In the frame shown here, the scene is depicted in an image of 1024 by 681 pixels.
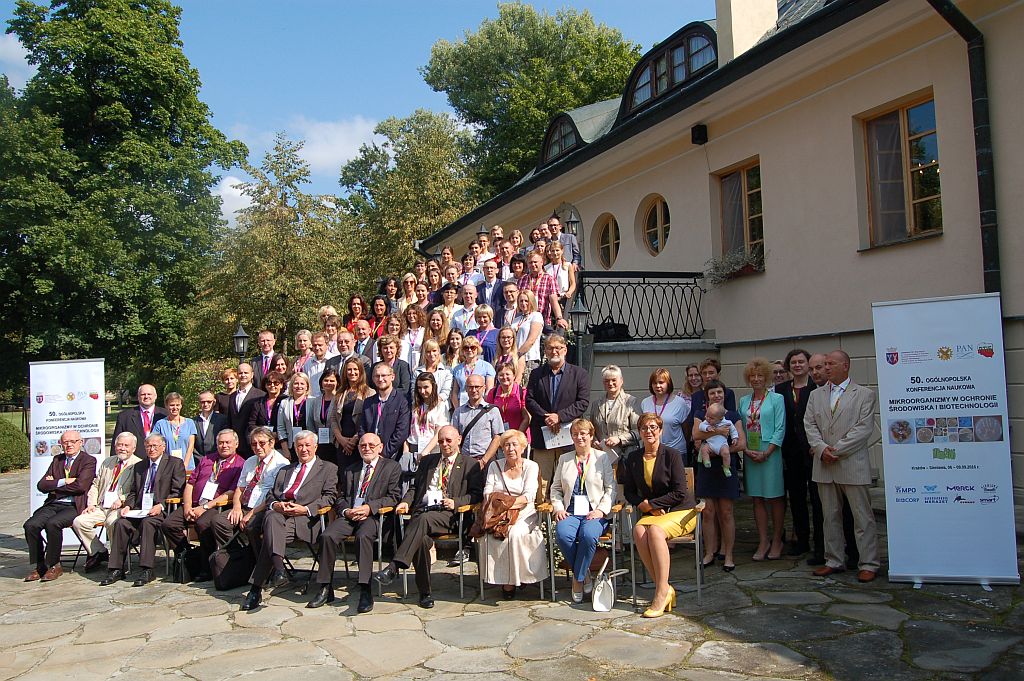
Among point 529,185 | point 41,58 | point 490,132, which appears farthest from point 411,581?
point 490,132

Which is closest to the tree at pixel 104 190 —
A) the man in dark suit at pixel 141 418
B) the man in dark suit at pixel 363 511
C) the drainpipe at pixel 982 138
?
the man in dark suit at pixel 141 418

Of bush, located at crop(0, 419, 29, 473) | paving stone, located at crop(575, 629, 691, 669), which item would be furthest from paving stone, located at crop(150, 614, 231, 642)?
bush, located at crop(0, 419, 29, 473)

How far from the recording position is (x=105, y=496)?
8242mm

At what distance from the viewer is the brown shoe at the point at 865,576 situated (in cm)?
625

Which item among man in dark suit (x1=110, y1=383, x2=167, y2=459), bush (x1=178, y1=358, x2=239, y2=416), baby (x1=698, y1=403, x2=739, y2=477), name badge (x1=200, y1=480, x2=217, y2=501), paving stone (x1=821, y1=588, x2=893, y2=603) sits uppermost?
bush (x1=178, y1=358, x2=239, y2=416)

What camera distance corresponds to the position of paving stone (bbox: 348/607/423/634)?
5.74 meters

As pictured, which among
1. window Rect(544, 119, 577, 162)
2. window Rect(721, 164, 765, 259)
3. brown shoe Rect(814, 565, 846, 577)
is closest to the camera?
brown shoe Rect(814, 565, 846, 577)

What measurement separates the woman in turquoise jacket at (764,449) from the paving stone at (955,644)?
182cm

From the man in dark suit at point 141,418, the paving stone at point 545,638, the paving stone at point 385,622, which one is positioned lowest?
the paving stone at point 385,622

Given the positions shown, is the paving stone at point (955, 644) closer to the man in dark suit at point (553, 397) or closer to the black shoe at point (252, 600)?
the man in dark suit at point (553, 397)

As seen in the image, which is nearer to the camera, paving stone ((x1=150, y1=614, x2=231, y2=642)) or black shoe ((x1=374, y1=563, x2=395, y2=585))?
paving stone ((x1=150, y1=614, x2=231, y2=642))

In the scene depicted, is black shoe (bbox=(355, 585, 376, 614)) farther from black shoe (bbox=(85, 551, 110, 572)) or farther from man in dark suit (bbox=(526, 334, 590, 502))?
black shoe (bbox=(85, 551, 110, 572))

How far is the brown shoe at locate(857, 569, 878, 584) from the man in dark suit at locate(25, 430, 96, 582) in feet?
23.9

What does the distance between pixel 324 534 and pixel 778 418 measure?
12.6 feet
